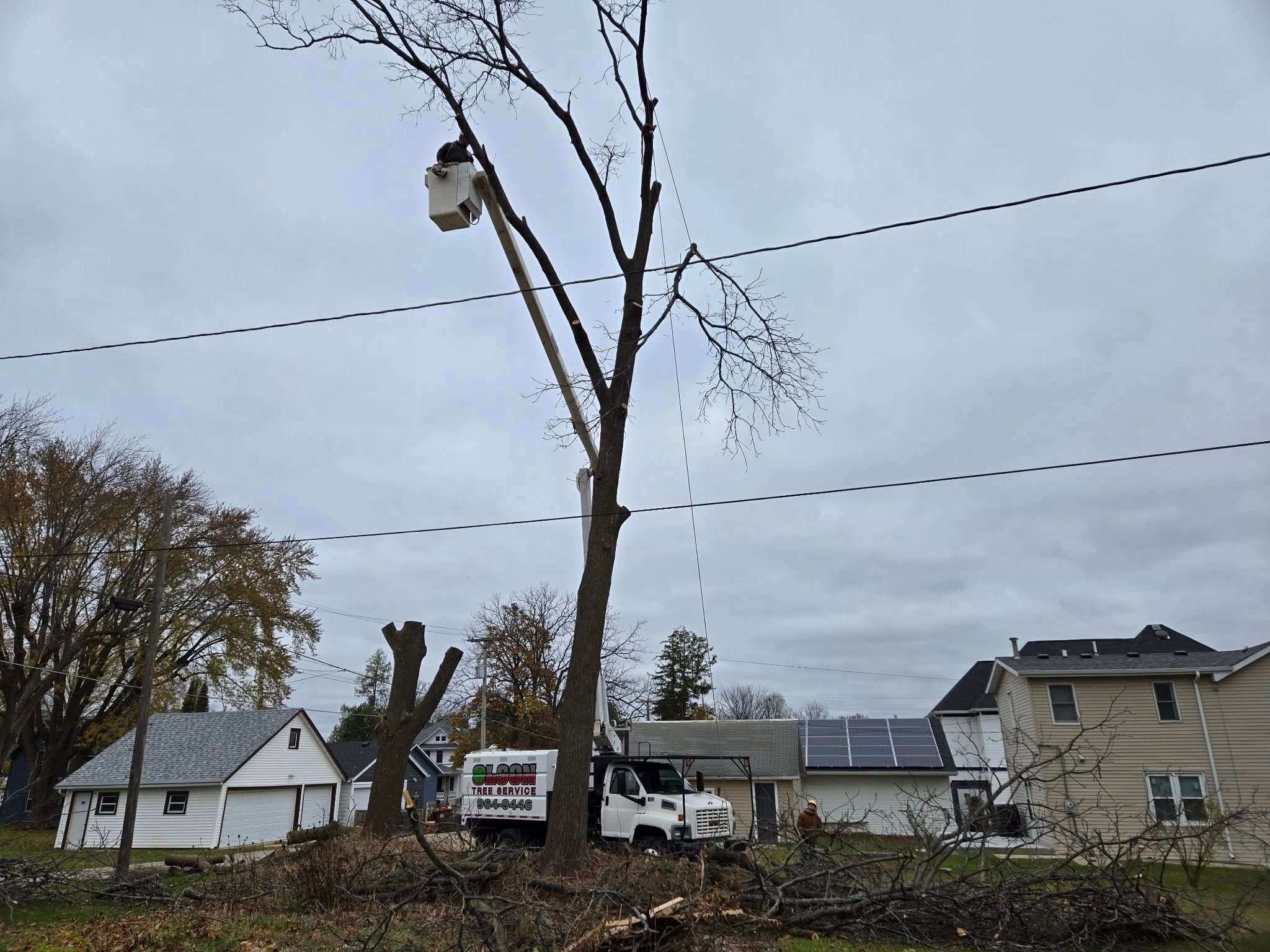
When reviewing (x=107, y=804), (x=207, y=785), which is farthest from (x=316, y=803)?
(x=107, y=804)

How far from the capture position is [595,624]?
390 inches

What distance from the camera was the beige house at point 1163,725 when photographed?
20250 millimetres

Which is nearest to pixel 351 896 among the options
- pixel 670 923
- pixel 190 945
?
pixel 190 945

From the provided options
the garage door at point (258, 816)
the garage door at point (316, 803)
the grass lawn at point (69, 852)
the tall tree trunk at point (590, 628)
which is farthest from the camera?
the garage door at point (316, 803)

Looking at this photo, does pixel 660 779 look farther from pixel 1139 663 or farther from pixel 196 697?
pixel 196 697

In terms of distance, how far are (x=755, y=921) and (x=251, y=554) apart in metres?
30.1

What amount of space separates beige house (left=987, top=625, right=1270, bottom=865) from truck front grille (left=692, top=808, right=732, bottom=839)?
887cm

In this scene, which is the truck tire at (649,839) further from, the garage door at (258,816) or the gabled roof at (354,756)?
the gabled roof at (354,756)

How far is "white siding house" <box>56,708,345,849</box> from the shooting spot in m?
28.8

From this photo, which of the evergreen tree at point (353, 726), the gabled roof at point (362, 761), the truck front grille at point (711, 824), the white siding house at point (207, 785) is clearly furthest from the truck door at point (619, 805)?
the evergreen tree at point (353, 726)

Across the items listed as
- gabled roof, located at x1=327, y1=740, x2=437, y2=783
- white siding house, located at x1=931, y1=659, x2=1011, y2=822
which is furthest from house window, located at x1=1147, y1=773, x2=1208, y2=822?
gabled roof, located at x1=327, y1=740, x2=437, y2=783

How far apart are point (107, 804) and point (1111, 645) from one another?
4306 cm

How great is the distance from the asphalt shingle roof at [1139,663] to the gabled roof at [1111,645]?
17016 millimetres

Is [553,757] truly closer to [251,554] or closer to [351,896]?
[351,896]
